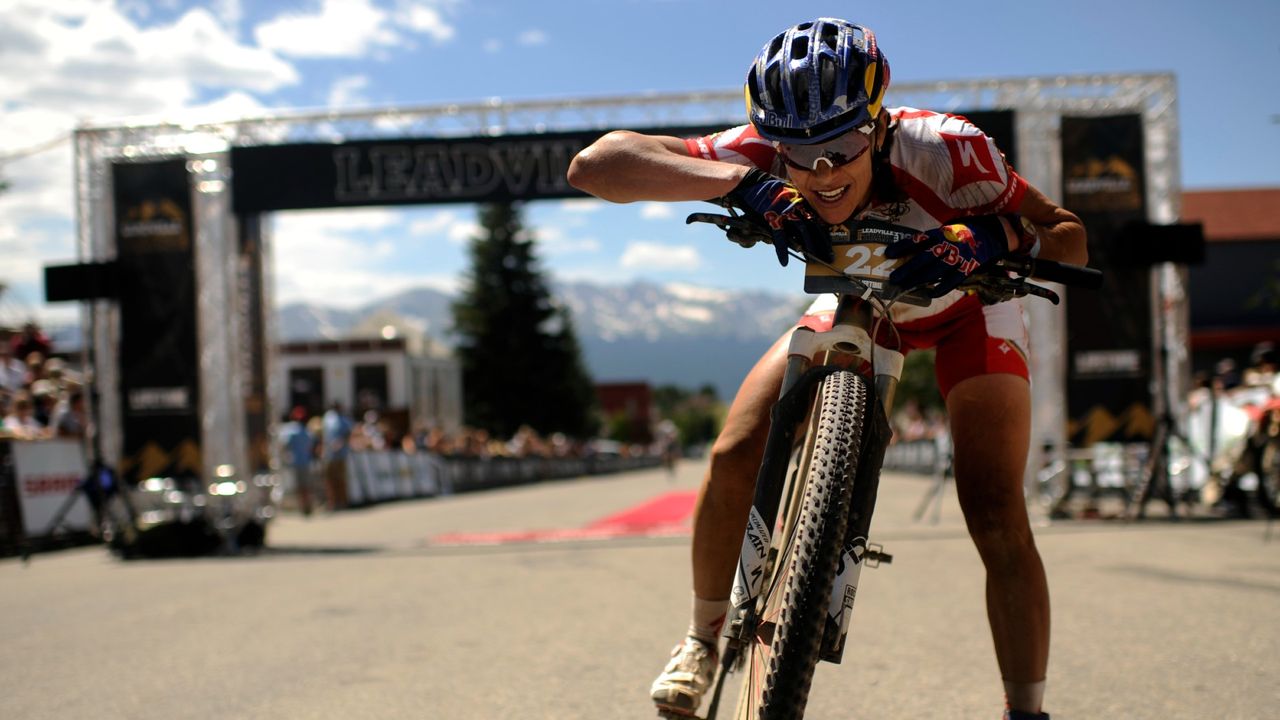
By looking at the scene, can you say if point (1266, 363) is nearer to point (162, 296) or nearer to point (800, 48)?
point (800, 48)

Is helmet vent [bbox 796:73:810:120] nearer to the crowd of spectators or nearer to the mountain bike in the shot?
the mountain bike

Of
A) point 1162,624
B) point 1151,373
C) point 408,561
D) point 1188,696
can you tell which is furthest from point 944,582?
point 1151,373

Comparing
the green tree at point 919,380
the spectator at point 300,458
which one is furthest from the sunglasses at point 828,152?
the green tree at point 919,380

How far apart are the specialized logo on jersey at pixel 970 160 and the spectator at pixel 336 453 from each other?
16918 mm

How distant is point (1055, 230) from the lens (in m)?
3.21

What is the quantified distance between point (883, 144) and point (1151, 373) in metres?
11.6

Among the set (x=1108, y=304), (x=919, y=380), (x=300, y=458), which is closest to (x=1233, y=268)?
(x=919, y=380)

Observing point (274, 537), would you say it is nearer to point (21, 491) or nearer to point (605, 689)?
point (21, 491)

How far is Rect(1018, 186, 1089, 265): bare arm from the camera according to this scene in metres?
3.17

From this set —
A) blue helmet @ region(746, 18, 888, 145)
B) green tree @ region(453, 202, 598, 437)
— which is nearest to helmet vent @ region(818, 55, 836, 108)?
blue helmet @ region(746, 18, 888, 145)

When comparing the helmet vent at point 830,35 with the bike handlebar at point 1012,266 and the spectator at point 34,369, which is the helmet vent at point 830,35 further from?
the spectator at point 34,369

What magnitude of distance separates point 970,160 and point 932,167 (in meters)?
0.10

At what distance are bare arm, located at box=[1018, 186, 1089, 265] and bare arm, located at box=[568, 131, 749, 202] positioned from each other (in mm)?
894

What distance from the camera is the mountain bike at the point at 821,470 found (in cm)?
249
